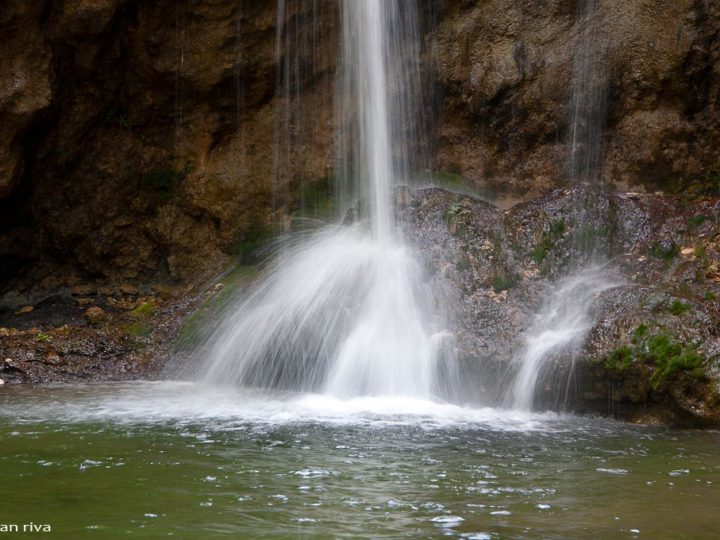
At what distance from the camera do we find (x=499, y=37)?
37.2ft

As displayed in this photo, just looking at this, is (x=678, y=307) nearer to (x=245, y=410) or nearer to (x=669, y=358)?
(x=669, y=358)

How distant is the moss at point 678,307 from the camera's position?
797 cm

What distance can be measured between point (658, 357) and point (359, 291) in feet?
11.6

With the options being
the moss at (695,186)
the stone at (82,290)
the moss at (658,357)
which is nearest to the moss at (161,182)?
the stone at (82,290)

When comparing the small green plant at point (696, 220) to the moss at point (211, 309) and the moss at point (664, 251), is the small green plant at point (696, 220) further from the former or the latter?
the moss at point (211, 309)

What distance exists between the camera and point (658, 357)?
7.64 m

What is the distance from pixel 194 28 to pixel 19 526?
870 centimetres

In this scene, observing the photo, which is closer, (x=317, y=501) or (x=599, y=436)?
(x=317, y=501)

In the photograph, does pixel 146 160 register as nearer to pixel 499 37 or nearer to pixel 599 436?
pixel 499 37

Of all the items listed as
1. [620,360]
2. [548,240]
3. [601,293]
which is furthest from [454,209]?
[620,360]

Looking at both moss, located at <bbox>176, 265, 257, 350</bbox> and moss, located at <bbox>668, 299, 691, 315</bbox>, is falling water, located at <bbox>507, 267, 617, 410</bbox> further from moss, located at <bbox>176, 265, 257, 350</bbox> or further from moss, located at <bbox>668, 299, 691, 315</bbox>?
moss, located at <bbox>176, 265, 257, 350</bbox>

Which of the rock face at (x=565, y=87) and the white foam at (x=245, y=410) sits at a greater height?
the rock face at (x=565, y=87)

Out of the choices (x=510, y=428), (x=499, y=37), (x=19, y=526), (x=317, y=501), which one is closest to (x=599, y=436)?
(x=510, y=428)

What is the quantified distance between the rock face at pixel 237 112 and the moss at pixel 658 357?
363cm
